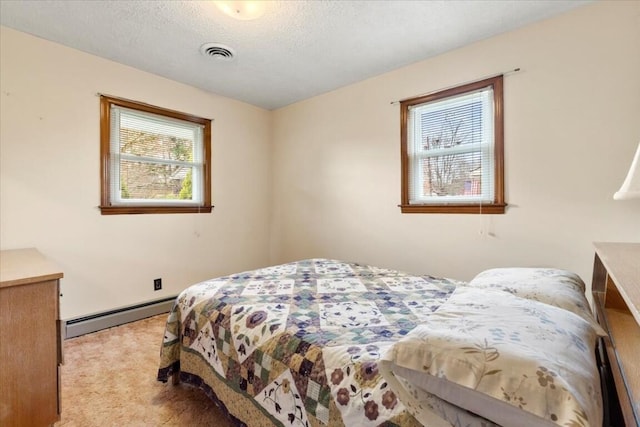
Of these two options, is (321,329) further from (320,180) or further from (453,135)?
(320,180)

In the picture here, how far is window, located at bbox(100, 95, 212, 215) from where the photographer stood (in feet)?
8.85

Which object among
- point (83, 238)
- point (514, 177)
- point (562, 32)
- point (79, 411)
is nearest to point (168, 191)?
point (83, 238)

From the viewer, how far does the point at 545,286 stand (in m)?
1.29

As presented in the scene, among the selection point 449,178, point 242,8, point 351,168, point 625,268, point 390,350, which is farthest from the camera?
point 351,168

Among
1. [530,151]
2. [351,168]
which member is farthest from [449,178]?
[351,168]

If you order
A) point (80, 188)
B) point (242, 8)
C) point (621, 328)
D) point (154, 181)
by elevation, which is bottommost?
point (621, 328)

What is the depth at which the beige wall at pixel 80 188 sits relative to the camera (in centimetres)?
225

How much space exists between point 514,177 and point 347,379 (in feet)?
6.80

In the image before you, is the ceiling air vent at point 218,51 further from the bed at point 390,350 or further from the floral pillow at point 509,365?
the floral pillow at point 509,365

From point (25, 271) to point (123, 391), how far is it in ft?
2.96

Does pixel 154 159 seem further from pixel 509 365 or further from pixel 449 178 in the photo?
pixel 509 365

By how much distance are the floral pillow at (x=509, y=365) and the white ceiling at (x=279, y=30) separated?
2.03m

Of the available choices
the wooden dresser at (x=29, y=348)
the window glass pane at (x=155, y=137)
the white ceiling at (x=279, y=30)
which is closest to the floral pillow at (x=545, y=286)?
the white ceiling at (x=279, y=30)

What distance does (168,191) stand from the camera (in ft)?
10.2
